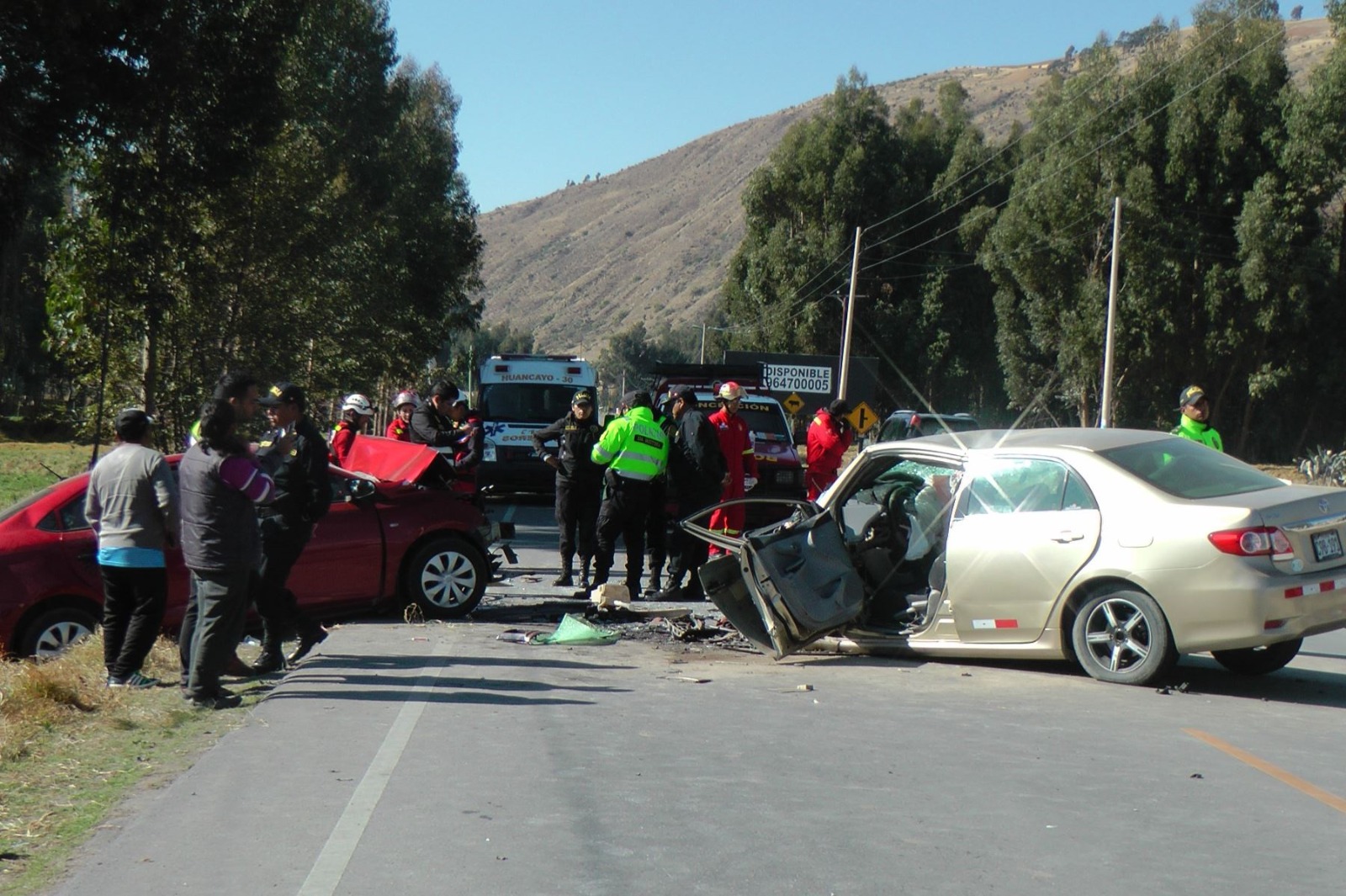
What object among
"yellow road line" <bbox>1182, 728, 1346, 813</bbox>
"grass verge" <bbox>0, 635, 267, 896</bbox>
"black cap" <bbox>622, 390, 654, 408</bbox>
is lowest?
"grass verge" <bbox>0, 635, 267, 896</bbox>

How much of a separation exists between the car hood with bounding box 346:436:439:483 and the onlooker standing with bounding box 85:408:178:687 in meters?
3.05

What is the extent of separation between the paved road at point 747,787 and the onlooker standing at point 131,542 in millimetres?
914

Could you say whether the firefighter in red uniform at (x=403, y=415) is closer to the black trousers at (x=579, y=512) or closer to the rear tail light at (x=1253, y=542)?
the black trousers at (x=579, y=512)

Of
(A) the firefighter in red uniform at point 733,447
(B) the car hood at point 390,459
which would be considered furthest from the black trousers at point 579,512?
(B) the car hood at point 390,459

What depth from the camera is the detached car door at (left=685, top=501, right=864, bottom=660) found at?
934 centimetres

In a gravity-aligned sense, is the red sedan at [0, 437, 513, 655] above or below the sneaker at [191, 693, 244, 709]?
above

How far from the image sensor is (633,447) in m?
12.6

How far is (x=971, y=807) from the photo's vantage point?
5.99 metres

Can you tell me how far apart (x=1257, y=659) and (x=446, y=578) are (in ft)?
19.6

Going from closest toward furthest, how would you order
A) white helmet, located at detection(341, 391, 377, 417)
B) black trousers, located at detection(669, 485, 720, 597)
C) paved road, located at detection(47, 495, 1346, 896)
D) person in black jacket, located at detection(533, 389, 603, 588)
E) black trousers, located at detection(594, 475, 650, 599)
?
1. paved road, located at detection(47, 495, 1346, 896)
2. white helmet, located at detection(341, 391, 377, 417)
3. black trousers, located at detection(594, 475, 650, 599)
4. black trousers, located at detection(669, 485, 720, 597)
5. person in black jacket, located at detection(533, 389, 603, 588)

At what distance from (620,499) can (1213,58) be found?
4359cm

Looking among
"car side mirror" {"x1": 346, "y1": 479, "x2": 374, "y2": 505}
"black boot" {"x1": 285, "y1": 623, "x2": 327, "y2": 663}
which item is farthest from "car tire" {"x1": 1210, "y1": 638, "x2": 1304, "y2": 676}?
"car side mirror" {"x1": 346, "y1": 479, "x2": 374, "y2": 505}

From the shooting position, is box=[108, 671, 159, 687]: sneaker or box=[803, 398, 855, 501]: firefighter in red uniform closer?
box=[108, 671, 159, 687]: sneaker

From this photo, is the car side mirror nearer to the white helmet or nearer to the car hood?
the car hood
